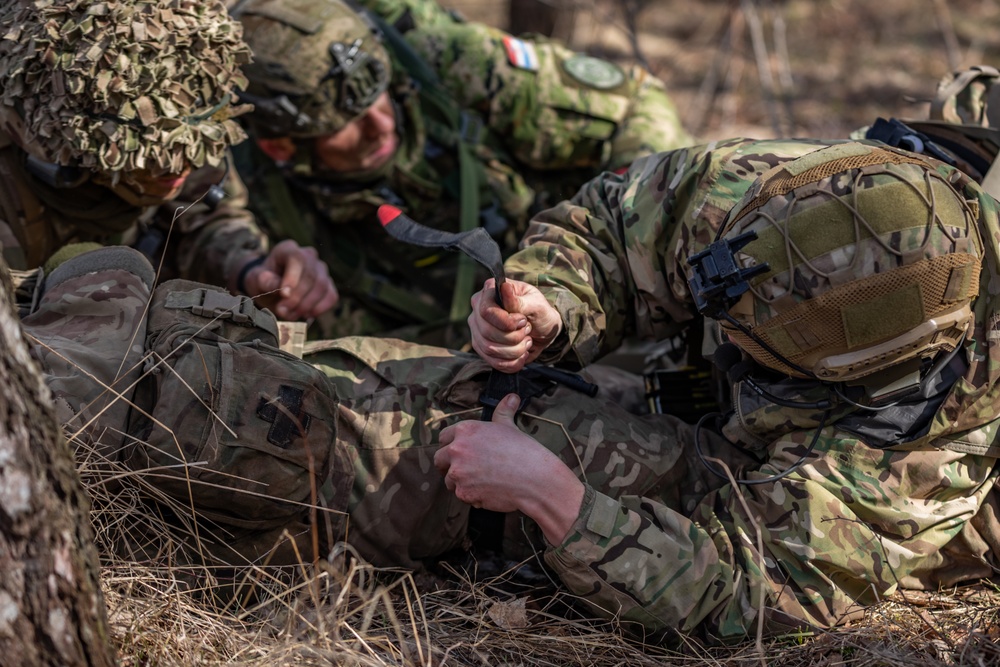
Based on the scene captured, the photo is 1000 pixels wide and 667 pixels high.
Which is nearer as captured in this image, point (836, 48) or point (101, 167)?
point (101, 167)

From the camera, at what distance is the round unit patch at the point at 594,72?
4543 millimetres

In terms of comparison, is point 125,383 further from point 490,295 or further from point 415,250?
point 415,250

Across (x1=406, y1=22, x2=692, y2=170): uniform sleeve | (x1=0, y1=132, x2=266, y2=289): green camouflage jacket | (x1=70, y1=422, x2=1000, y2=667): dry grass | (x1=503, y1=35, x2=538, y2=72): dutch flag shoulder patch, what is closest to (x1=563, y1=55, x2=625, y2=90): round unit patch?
(x1=406, y1=22, x2=692, y2=170): uniform sleeve

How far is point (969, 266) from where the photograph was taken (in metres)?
2.20

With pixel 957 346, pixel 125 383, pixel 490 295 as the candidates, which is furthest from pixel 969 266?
pixel 125 383

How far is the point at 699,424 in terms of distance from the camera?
274 centimetres

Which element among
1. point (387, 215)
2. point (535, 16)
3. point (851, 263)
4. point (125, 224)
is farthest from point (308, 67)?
point (535, 16)

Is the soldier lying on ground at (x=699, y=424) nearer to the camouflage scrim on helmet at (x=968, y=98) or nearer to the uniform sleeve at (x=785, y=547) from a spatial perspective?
the uniform sleeve at (x=785, y=547)

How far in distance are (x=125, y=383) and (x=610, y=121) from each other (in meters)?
2.93

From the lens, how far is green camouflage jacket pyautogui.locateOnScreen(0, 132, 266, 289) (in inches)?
132

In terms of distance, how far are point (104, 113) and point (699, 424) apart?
6.84 ft

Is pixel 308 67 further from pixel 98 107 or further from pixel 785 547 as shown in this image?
pixel 785 547

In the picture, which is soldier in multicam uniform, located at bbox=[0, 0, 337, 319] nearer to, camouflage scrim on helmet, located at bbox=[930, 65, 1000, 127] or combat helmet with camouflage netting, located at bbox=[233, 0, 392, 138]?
combat helmet with camouflage netting, located at bbox=[233, 0, 392, 138]

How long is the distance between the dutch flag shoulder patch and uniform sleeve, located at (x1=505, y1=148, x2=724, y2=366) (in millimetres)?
1509
